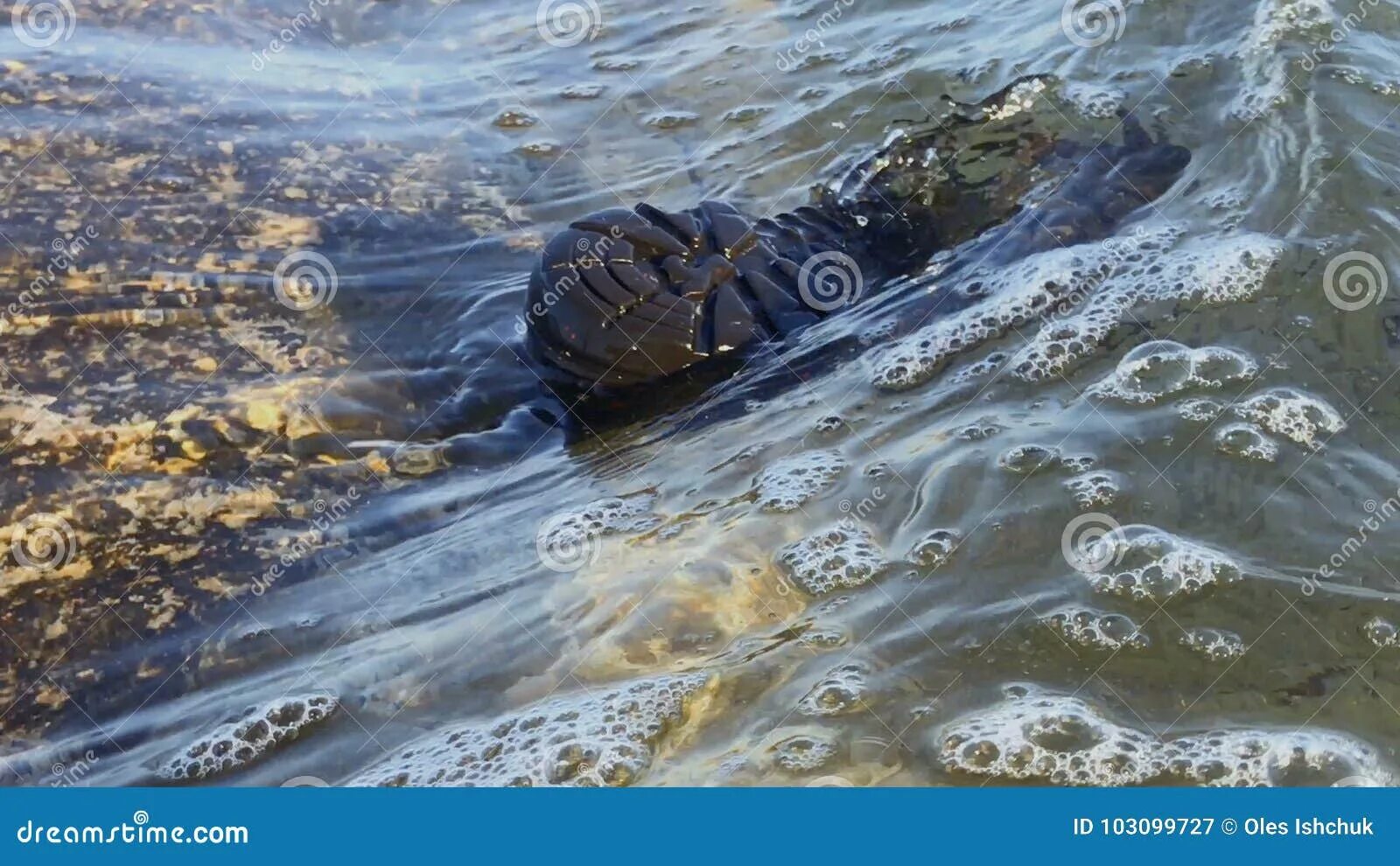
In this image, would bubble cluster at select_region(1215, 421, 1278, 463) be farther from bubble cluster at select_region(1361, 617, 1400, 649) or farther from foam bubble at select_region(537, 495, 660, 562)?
foam bubble at select_region(537, 495, 660, 562)

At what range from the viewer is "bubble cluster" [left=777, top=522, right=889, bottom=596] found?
243 cm

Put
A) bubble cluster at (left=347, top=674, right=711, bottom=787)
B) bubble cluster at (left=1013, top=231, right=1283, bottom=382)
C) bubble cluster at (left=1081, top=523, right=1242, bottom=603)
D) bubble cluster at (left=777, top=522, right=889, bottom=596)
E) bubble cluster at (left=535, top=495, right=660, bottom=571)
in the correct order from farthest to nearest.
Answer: bubble cluster at (left=1013, top=231, right=1283, bottom=382), bubble cluster at (left=535, top=495, right=660, bottom=571), bubble cluster at (left=777, top=522, right=889, bottom=596), bubble cluster at (left=1081, top=523, right=1242, bottom=603), bubble cluster at (left=347, top=674, right=711, bottom=787)

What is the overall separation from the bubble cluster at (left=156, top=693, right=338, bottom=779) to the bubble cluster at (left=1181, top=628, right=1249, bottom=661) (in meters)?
1.51

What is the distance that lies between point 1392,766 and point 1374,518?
0.60 metres

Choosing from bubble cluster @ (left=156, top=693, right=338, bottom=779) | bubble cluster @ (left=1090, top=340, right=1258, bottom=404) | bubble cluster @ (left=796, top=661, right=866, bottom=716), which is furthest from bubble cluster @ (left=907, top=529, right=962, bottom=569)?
bubble cluster @ (left=156, top=693, right=338, bottom=779)

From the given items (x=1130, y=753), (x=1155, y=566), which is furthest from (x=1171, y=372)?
(x=1130, y=753)

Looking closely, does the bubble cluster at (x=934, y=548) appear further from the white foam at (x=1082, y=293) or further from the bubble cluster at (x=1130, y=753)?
the white foam at (x=1082, y=293)

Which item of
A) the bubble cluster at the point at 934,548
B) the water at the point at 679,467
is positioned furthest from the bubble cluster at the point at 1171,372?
the bubble cluster at the point at 934,548

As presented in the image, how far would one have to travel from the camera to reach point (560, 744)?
215 centimetres

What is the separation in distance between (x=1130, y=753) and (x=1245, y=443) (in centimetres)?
86

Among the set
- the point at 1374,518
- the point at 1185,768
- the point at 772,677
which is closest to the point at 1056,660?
the point at 1185,768

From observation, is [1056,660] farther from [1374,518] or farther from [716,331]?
[716,331]

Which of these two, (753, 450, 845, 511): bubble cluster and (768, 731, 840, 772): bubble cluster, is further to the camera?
(753, 450, 845, 511): bubble cluster

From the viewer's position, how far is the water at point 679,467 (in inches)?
84.3
